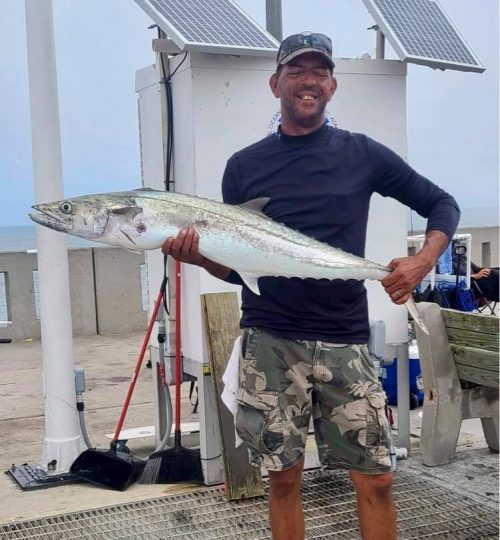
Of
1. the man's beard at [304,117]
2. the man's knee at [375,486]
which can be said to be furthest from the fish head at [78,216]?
the man's knee at [375,486]

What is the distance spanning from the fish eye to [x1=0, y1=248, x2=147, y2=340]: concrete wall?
7.32m

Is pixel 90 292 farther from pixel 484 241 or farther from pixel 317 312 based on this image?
pixel 317 312

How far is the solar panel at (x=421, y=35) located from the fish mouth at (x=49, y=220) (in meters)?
2.79

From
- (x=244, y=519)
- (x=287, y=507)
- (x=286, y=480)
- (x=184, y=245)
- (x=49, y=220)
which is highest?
(x=49, y=220)

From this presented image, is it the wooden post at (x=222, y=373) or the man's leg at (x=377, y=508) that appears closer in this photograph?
the man's leg at (x=377, y=508)

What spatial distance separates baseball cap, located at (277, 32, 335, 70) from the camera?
114 inches

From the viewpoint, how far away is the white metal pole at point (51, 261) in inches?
172

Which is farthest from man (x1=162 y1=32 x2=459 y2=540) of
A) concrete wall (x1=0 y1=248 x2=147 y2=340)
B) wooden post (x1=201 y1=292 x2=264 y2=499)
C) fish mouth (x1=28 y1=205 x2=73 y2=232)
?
concrete wall (x1=0 y1=248 x2=147 y2=340)

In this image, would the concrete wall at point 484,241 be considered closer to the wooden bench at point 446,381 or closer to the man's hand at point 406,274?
the wooden bench at point 446,381

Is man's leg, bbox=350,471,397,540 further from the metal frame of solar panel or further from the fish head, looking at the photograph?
the metal frame of solar panel

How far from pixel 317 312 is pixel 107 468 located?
2217 millimetres

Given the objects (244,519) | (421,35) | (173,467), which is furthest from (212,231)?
(421,35)

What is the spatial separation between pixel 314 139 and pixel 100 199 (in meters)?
0.87

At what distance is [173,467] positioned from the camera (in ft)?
14.7
